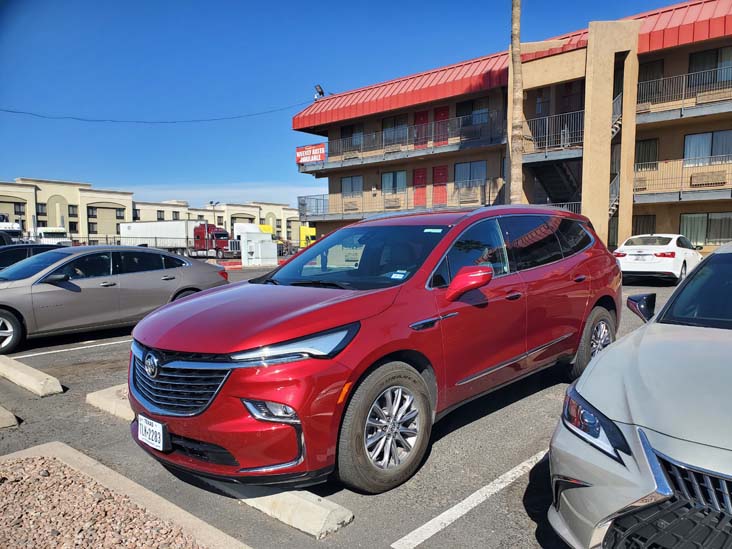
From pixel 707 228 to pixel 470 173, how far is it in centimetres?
1122

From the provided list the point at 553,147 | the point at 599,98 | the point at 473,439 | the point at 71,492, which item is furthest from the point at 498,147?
the point at 71,492

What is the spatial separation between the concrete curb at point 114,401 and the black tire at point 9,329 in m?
3.14

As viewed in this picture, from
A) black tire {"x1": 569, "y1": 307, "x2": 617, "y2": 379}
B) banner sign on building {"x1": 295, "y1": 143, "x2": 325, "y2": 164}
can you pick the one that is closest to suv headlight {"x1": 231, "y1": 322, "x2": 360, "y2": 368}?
black tire {"x1": 569, "y1": 307, "x2": 617, "y2": 379}

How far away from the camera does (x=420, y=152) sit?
2852 cm

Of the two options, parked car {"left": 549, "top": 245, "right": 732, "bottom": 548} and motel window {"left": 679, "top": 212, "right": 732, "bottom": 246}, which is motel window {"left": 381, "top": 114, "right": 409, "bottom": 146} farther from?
parked car {"left": 549, "top": 245, "right": 732, "bottom": 548}

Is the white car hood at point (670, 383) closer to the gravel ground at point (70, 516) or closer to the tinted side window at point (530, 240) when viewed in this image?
the tinted side window at point (530, 240)

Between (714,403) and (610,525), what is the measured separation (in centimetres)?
65

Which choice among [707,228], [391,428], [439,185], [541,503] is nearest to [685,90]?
[707,228]

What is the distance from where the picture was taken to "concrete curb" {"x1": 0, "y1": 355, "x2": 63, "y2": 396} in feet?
17.4

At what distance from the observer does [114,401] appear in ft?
15.7

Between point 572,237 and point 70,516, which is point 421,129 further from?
point 70,516

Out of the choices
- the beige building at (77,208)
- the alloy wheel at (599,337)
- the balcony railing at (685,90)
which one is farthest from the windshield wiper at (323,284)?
the beige building at (77,208)

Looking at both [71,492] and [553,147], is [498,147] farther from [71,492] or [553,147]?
[71,492]

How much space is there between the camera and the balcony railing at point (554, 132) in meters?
22.8
